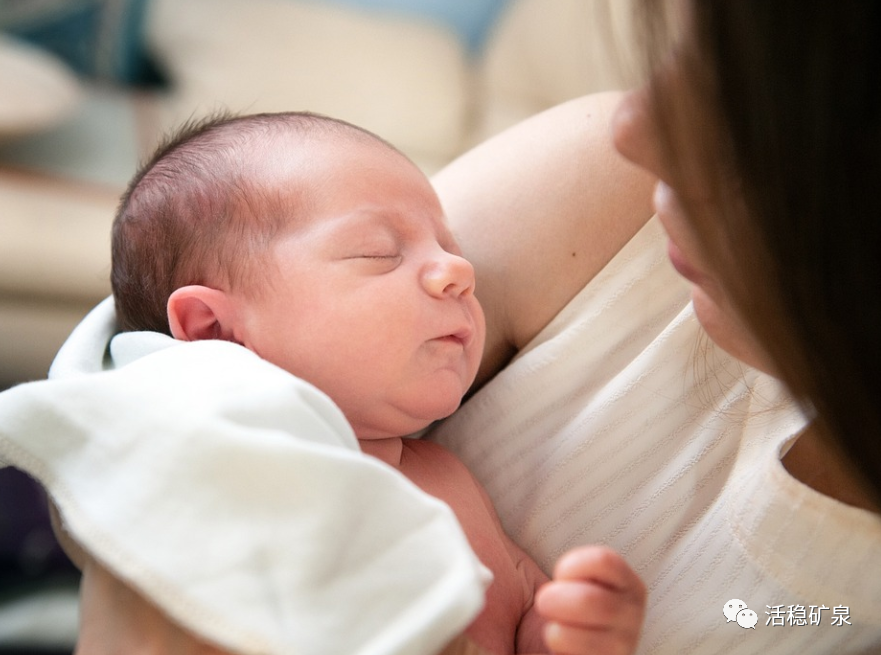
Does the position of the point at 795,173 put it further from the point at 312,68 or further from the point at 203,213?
the point at 312,68

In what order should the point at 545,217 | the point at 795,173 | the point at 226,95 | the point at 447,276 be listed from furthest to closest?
the point at 226,95, the point at 545,217, the point at 447,276, the point at 795,173

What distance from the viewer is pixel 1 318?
1.72m

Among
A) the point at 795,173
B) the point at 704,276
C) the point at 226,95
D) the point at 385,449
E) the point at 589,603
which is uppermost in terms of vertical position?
the point at 795,173

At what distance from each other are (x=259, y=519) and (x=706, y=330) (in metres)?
0.37

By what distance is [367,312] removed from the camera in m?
0.73

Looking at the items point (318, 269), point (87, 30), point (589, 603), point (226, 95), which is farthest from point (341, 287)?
point (87, 30)

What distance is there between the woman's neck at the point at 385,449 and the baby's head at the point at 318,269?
13 millimetres

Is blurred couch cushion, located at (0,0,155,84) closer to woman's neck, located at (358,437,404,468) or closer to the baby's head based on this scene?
the baby's head

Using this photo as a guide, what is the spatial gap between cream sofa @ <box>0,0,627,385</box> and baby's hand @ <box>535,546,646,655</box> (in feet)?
4.18

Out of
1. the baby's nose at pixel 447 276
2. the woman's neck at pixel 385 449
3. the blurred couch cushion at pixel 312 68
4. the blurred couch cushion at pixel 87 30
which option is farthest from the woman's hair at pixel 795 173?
the blurred couch cushion at pixel 87 30

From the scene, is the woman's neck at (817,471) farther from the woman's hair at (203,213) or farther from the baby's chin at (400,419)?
the woman's hair at (203,213)

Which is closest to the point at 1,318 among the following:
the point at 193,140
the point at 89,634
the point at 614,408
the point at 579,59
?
the point at 193,140

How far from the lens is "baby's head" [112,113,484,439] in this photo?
0.73 metres

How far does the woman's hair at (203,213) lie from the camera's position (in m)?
0.77
